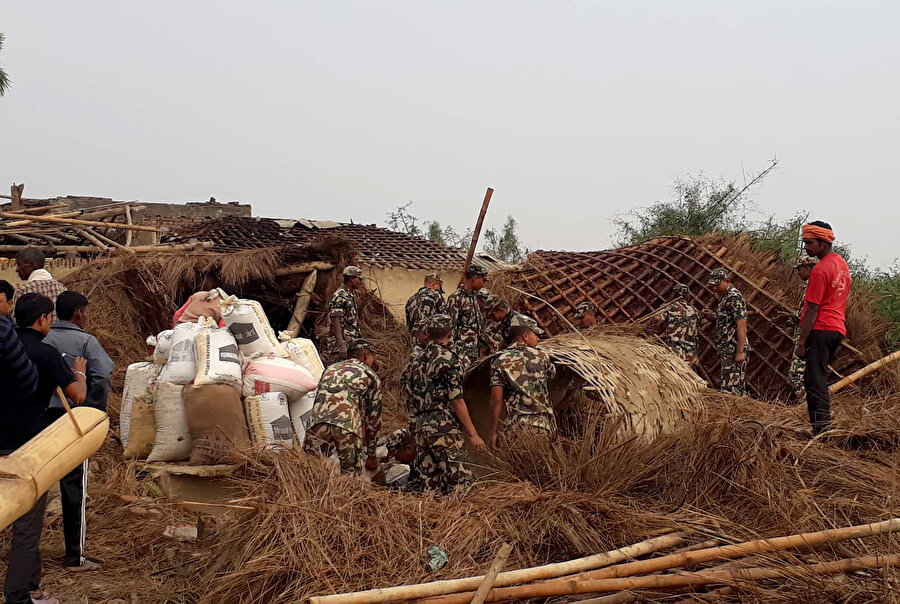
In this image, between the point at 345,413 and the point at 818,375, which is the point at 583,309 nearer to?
the point at 818,375

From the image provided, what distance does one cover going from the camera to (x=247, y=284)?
39.2 ft

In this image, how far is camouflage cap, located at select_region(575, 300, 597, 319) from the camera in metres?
9.84

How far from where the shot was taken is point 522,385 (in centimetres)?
559

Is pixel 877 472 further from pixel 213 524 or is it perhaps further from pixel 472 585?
pixel 213 524

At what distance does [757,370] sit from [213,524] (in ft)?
24.9

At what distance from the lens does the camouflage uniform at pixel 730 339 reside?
30.6ft

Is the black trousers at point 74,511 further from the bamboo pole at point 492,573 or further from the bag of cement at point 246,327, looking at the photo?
the bamboo pole at point 492,573

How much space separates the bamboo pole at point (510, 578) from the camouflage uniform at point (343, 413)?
1919 millimetres

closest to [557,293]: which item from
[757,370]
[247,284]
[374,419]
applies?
[757,370]

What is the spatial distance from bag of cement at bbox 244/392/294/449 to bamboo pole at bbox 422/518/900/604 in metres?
3.26

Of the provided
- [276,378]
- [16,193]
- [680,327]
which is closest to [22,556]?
[276,378]

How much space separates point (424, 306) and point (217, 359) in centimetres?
329

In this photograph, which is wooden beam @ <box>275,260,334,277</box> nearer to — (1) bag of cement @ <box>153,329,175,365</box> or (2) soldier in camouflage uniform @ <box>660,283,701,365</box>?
Answer: (1) bag of cement @ <box>153,329,175,365</box>

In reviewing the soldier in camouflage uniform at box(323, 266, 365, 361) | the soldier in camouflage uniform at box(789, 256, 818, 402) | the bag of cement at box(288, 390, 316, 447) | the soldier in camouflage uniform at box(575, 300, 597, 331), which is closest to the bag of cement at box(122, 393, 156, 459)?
the bag of cement at box(288, 390, 316, 447)
